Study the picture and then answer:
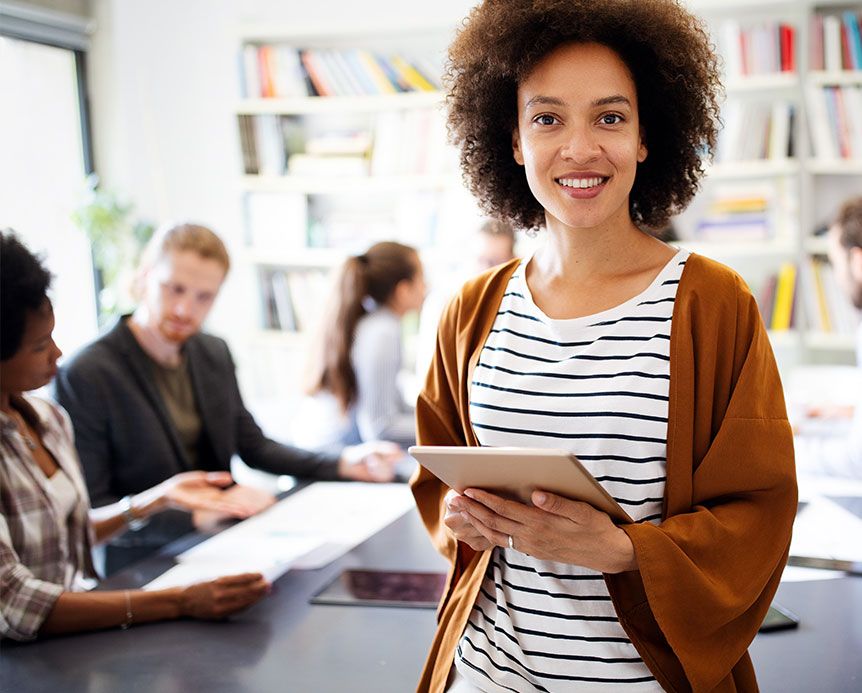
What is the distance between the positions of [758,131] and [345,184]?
68.8 inches

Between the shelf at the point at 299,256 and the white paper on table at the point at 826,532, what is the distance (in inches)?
108

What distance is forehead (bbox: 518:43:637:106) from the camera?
122 centimetres

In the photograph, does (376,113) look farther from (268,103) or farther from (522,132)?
(522,132)

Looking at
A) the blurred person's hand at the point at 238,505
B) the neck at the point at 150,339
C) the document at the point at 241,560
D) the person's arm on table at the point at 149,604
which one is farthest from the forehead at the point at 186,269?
the person's arm on table at the point at 149,604

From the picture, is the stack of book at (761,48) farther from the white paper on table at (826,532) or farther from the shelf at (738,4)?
the white paper on table at (826,532)

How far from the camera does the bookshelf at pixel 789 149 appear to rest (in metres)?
3.87

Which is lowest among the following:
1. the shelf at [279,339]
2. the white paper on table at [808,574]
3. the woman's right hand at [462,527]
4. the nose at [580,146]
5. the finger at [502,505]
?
the white paper on table at [808,574]

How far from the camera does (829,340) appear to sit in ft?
13.0

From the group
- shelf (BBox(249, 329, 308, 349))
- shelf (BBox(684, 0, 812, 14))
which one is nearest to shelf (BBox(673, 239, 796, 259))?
shelf (BBox(684, 0, 812, 14))

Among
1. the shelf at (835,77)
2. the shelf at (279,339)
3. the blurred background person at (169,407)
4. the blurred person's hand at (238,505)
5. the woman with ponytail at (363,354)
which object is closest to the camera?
the blurred person's hand at (238,505)

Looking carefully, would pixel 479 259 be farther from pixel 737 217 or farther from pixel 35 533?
pixel 35 533

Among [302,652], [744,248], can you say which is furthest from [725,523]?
[744,248]

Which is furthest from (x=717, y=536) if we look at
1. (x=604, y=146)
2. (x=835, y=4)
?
(x=835, y=4)

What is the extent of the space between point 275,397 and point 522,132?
144 inches
